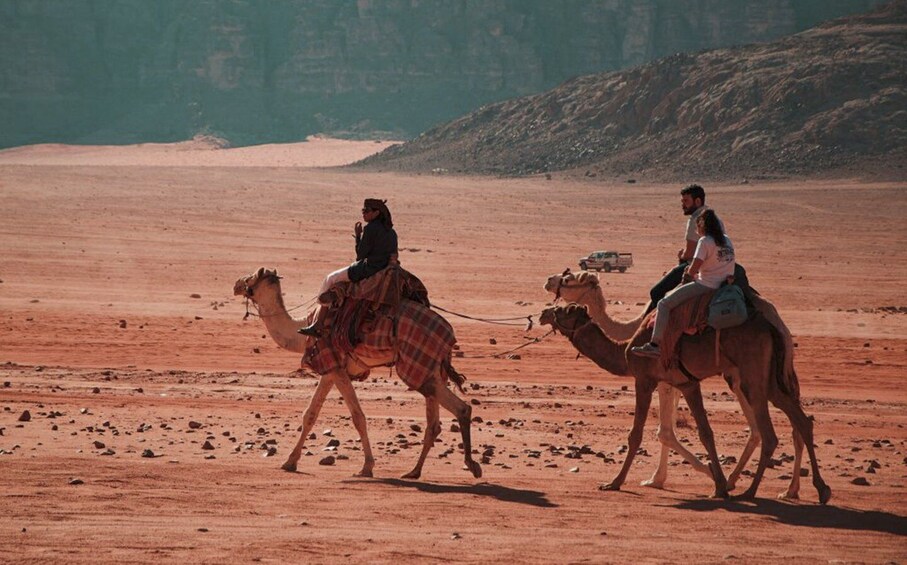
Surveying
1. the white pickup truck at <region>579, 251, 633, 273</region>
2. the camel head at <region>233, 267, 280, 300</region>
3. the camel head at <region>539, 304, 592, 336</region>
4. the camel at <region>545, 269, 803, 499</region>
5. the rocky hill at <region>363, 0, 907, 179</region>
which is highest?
the rocky hill at <region>363, 0, 907, 179</region>

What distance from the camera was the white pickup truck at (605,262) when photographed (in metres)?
44.5

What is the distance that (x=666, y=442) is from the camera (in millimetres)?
12562

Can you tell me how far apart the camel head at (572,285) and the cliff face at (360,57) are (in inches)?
6631

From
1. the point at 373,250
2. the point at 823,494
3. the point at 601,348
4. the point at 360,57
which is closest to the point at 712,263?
the point at 601,348

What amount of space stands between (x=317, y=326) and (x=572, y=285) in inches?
132

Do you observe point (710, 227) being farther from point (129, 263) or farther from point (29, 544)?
point (129, 263)

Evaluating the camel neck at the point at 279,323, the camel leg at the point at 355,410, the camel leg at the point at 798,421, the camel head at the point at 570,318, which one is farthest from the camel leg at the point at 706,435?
the camel neck at the point at 279,323

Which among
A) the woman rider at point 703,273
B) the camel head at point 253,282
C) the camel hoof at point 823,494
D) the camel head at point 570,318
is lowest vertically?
the camel hoof at point 823,494

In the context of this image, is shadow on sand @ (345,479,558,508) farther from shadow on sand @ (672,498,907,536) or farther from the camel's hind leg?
the camel's hind leg

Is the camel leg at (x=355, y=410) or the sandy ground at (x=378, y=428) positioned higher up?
the camel leg at (x=355, y=410)

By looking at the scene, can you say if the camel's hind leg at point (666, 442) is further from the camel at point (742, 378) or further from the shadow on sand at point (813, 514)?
the shadow on sand at point (813, 514)

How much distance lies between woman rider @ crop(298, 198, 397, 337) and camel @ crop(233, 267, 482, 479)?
1.40 ft

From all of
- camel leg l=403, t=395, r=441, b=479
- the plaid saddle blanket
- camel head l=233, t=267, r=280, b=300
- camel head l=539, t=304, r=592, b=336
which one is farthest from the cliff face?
camel leg l=403, t=395, r=441, b=479

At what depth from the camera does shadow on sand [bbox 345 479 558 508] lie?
37.9ft
